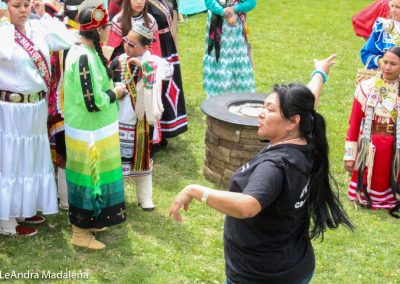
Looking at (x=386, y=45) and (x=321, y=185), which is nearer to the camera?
(x=321, y=185)

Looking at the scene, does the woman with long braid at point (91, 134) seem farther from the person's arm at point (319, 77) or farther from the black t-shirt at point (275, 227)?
the black t-shirt at point (275, 227)

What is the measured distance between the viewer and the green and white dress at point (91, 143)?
13.6 feet

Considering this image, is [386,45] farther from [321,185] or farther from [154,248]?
[321,185]

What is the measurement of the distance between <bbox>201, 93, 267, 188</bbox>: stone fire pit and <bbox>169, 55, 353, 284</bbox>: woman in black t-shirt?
2.33m

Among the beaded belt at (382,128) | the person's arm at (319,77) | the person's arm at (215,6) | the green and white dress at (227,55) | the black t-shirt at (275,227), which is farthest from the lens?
the green and white dress at (227,55)

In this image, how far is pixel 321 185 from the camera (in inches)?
118

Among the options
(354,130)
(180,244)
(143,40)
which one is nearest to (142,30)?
(143,40)

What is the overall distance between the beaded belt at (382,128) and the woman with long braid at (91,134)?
2163 mm

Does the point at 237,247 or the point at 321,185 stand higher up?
the point at 321,185

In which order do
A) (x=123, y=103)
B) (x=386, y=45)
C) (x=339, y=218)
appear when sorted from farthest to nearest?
(x=386, y=45) → (x=123, y=103) → (x=339, y=218)

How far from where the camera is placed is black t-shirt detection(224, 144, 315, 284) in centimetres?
274

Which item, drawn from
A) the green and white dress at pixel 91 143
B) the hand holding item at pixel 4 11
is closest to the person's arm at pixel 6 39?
the hand holding item at pixel 4 11

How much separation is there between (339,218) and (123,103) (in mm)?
2313

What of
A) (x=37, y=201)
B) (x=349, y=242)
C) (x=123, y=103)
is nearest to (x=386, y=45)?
(x=349, y=242)
